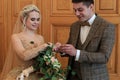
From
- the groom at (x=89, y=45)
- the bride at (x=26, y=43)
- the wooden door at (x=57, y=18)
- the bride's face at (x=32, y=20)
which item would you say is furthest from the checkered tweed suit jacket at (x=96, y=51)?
the wooden door at (x=57, y=18)

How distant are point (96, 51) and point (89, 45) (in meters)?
0.07

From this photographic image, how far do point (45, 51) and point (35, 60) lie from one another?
126 mm

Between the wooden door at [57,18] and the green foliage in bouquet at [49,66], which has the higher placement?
the wooden door at [57,18]

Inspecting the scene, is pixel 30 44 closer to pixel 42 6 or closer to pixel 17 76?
pixel 17 76

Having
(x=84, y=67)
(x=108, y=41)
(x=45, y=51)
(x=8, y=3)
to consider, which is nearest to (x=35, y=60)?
(x=45, y=51)

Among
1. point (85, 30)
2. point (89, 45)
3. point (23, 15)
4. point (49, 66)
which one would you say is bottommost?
point (49, 66)

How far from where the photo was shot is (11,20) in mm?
2941

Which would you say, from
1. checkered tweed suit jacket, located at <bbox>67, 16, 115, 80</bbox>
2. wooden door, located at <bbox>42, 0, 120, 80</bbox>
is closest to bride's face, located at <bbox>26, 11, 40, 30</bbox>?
checkered tweed suit jacket, located at <bbox>67, 16, 115, 80</bbox>

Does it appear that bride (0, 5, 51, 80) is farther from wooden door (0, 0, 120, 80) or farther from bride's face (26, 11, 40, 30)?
wooden door (0, 0, 120, 80)

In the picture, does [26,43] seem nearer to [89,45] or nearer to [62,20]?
[89,45]

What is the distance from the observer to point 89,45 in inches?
73.7

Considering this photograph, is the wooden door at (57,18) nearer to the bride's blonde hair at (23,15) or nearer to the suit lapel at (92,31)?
the bride's blonde hair at (23,15)

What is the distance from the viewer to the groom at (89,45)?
1.78 metres

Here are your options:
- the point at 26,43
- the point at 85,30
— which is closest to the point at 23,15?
the point at 26,43
